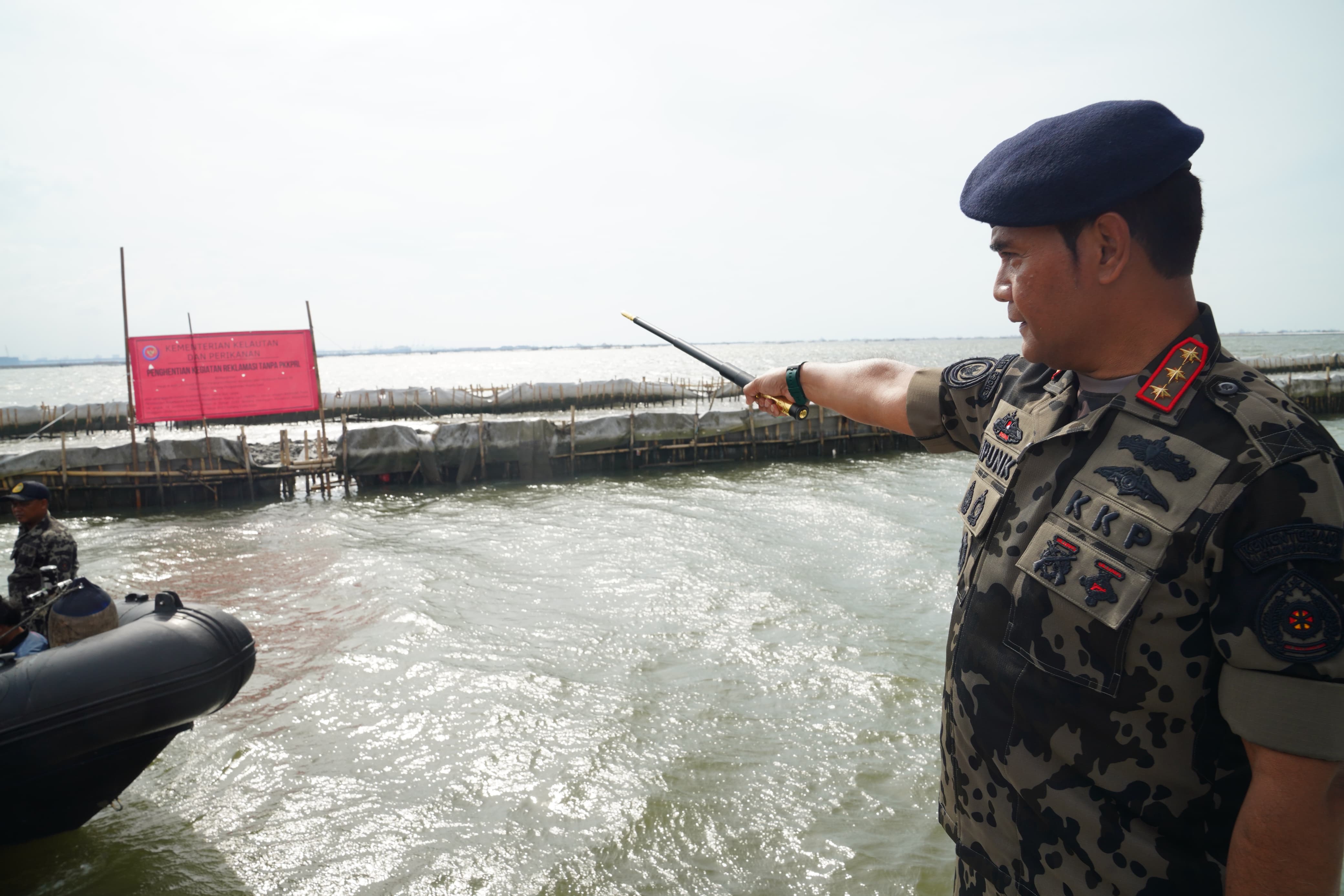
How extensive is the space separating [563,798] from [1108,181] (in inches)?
205

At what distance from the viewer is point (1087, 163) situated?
4.23 feet

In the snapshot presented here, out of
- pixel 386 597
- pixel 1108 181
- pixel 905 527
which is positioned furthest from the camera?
pixel 905 527

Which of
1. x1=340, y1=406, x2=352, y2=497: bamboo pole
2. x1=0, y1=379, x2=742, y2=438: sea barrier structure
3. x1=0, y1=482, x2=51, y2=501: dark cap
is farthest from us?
x1=0, y1=379, x2=742, y2=438: sea barrier structure

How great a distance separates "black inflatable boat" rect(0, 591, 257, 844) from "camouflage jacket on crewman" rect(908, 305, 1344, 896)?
4881 mm

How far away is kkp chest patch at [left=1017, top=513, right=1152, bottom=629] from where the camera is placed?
1201mm

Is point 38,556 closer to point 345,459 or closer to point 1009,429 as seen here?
point 1009,429

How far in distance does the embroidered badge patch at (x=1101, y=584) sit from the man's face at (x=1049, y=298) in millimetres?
420

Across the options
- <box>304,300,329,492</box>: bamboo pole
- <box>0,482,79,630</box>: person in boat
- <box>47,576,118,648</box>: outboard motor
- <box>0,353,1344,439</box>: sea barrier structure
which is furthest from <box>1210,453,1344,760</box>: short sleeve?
<box>0,353,1344,439</box>: sea barrier structure

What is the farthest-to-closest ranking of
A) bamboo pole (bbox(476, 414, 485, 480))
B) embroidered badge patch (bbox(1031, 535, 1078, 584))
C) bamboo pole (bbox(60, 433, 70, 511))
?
1. bamboo pole (bbox(476, 414, 485, 480))
2. bamboo pole (bbox(60, 433, 70, 511))
3. embroidered badge patch (bbox(1031, 535, 1078, 584))

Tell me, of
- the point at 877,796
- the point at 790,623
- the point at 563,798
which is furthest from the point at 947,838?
the point at 790,623

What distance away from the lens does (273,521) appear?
15.1 m

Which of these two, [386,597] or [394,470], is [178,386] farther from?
[386,597]

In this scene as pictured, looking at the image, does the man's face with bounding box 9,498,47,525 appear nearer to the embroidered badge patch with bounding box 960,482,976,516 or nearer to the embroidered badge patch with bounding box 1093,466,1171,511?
the embroidered badge patch with bounding box 960,482,976,516

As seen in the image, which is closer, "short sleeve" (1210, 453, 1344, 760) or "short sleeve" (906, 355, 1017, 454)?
"short sleeve" (1210, 453, 1344, 760)
